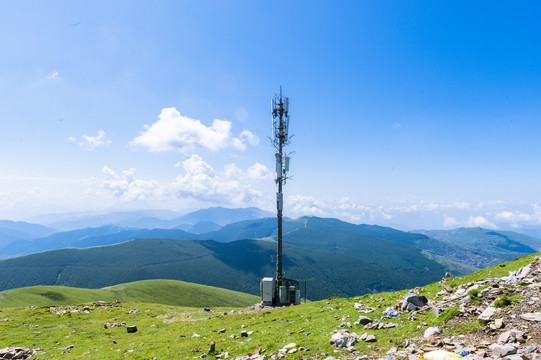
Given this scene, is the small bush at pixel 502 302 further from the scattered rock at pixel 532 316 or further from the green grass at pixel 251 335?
the green grass at pixel 251 335

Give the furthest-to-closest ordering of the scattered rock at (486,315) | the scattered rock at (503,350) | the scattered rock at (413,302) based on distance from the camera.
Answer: the scattered rock at (413,302)
the scattered rock at (486,315)
the scattered rock at (503,350)

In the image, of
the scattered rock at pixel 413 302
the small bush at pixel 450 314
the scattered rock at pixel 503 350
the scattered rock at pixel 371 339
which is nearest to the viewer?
the scattered rock at pixel 503 350

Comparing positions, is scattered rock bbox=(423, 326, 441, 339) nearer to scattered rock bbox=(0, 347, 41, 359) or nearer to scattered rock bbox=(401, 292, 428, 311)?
scattered rock bbox=(401, 292, 428, 311)

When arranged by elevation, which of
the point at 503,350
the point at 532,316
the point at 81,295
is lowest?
the point at 81,295

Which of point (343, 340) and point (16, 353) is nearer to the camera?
point (343, 340)

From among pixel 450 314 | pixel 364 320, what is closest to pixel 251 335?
pixel 364 320

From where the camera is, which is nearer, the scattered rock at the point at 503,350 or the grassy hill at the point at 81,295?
the scattered rock at the point at 503,350

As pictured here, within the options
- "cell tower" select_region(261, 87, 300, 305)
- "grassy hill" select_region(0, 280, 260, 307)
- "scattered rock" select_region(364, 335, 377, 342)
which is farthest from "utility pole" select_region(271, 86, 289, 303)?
"grassy hill" select_region(0, 280, 260, 307)

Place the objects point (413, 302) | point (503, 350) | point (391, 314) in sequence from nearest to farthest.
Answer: point (503, 350), point (391, 314), point (413, 302)

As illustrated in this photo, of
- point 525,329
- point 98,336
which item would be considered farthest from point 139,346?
point 525,329

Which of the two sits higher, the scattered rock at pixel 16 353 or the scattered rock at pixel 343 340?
the scattered rock at pixel 343 340

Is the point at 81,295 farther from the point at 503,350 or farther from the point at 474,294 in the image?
the point at 503,350

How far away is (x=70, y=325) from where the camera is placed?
36812mm

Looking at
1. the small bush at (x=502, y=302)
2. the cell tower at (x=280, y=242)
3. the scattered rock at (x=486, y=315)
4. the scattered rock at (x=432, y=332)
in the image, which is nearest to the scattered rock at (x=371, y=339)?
the scattered rock at (x=432, y=332)
